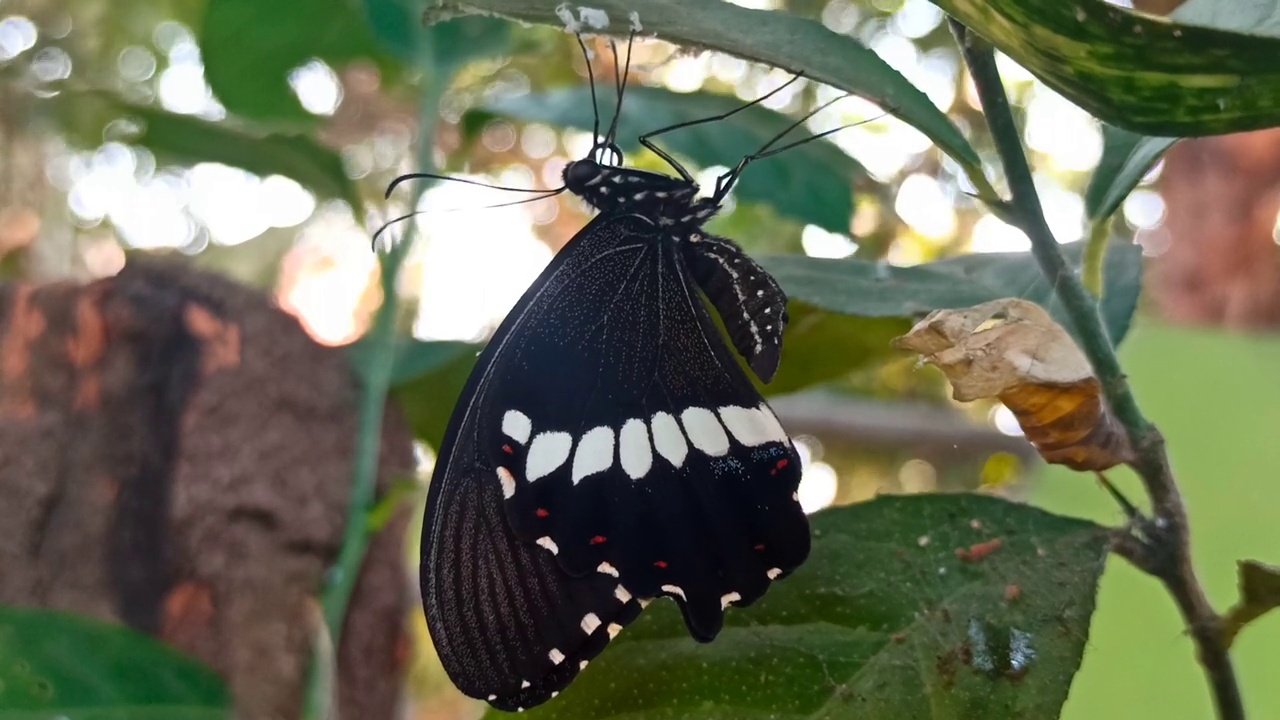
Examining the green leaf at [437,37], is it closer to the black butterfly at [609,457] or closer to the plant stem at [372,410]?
the plant stem at [372,410]

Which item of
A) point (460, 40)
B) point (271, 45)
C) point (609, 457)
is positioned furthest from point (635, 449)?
point (271, 45)

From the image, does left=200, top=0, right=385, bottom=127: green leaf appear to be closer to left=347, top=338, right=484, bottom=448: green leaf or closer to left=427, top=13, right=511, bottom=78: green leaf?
left=427, top=13, right=511, bottom=78: green leaf

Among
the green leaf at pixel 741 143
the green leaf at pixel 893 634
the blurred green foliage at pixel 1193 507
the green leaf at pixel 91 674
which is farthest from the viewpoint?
the blurred green foliage at pixel 1193 507

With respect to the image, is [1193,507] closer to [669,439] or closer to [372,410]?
[669,439]

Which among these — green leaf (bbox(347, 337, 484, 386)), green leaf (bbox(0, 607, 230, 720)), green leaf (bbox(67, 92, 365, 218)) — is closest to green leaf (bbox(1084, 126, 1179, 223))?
green leaf (bbox(347, 337, 484, 386))

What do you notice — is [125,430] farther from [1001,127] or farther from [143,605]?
[1001,127]

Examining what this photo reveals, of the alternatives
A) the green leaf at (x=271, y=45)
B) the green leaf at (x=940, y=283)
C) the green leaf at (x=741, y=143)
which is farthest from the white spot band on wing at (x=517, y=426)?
the green leaf at (x=271, y=45)
